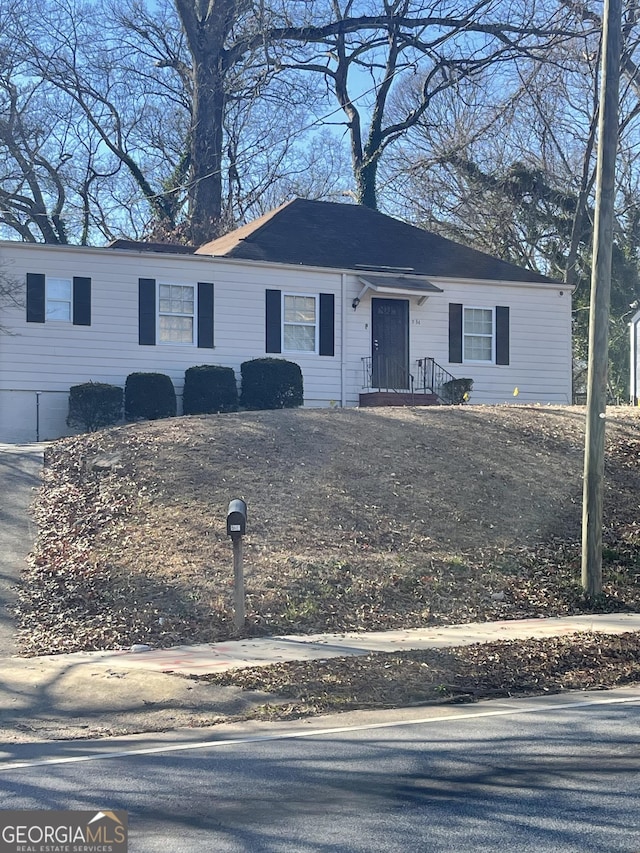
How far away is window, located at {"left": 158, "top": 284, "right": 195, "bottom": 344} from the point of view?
23.3m

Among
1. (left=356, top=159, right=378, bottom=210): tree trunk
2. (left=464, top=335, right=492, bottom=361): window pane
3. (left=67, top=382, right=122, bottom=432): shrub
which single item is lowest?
(left=67, top=382, right=122, bottom=432): shrub

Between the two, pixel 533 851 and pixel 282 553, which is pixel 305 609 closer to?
pixel 282 553

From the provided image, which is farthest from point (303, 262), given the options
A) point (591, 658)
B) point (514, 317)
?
point (591, 658)

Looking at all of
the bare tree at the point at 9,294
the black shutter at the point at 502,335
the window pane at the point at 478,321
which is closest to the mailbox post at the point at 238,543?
Result: the bare tree at the point at 9,294

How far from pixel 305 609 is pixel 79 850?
678 centimetres

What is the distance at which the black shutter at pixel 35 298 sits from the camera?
22094mm

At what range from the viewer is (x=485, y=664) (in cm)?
971

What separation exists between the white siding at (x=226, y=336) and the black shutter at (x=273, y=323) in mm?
154

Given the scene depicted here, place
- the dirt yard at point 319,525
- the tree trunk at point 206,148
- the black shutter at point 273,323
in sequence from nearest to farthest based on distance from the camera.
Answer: the dirt yard at point 319,525
the black shutter at point 273,323
the tree trunk at point 206,148

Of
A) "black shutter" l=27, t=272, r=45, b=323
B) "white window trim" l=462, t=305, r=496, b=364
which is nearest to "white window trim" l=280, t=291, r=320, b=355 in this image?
"white window trim" l=462, t=305, r=496, b=364

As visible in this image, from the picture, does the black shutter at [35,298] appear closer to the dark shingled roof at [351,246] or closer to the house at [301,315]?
the house at [301,315]

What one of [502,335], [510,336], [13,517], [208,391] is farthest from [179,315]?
[13,517]

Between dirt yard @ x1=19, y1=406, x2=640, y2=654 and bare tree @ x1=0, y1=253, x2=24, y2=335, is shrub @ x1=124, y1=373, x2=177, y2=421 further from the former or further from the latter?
dirt yard @ x1=19, y1=406, x2=640, y2=654

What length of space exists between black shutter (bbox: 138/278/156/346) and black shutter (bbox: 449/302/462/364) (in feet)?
25.8
